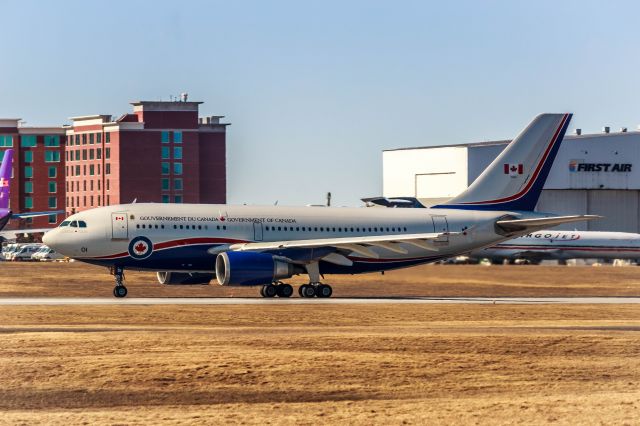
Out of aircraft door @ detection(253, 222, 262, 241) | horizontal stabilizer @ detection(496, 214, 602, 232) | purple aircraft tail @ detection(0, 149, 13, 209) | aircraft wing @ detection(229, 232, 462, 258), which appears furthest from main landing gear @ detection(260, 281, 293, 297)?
purple aircraft tail @ detection(0, 149, 13, 209)

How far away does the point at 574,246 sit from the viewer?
116 meters

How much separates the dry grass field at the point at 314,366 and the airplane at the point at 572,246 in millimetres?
62486

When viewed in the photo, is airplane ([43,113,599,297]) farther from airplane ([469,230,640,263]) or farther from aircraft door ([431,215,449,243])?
airplane ([469,230,640,263])

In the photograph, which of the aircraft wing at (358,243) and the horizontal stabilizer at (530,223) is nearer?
the aircraft wing at (358,243)

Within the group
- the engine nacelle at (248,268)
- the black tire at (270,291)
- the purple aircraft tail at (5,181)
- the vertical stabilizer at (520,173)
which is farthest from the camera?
the purple aircraft tail at (5,181)

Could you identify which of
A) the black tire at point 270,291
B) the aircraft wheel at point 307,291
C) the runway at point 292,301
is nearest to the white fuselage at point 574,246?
the runway at point 292,301

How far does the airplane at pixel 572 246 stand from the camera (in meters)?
115

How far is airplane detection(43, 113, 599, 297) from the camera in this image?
5938 cm

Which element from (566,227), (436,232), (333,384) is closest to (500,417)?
(333,384)

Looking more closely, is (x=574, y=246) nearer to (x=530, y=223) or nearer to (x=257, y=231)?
(x=530, y=223)

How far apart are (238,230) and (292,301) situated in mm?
5607

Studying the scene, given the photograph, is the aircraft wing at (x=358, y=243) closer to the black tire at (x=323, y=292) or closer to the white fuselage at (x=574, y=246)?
the black tire at (x=323, y=292)

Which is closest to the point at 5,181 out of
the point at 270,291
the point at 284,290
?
the point at 270,291

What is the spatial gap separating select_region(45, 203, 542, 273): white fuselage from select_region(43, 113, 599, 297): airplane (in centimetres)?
5
